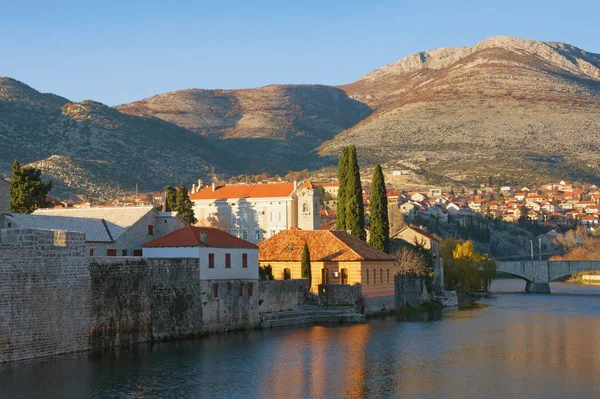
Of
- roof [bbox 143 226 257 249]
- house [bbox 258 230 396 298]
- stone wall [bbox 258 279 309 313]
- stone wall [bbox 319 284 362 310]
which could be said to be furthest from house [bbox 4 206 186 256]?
stone wall [bbox 319 284 362 310]

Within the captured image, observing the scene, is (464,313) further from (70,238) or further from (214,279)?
(70,238)

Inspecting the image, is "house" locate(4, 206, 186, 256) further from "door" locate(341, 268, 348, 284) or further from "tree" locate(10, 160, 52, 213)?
"tree" locate(10, 160, 52, 213)

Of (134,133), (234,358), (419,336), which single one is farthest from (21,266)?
(134,133)

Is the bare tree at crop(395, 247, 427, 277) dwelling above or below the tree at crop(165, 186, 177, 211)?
below

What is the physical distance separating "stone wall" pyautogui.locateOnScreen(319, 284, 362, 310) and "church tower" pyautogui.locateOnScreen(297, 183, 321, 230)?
31579 millimetres

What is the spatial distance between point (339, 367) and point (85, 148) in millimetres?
135943

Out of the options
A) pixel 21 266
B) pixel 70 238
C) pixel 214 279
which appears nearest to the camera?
pixel 21 266

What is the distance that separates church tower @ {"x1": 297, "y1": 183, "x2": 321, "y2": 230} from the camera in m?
90.8

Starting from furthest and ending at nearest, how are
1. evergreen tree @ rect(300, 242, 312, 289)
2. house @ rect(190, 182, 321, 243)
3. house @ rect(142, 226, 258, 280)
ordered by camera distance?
house @ rect(190, 182, 321, 243) < evergreen tree @ rect(300, 242, 312, 289) < house @ rect(142, 226, 258, 280)

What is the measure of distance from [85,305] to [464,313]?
117 ft

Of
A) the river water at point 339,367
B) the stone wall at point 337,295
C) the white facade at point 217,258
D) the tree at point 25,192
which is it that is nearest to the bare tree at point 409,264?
the stone wall at point 337,295

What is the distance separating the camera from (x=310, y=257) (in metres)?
61.2

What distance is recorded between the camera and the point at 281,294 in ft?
181

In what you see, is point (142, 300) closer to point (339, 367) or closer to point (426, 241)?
point (339, 367)
